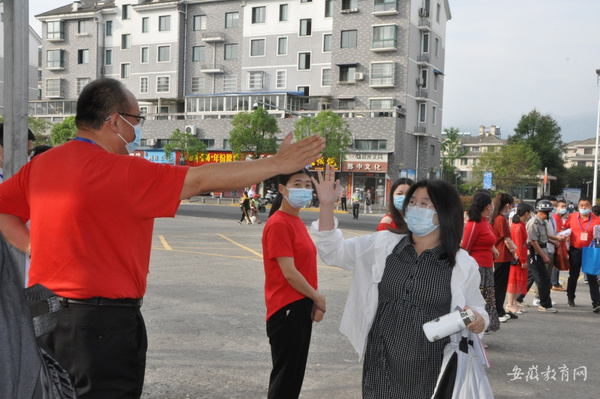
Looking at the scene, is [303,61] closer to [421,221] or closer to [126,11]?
[126,11]

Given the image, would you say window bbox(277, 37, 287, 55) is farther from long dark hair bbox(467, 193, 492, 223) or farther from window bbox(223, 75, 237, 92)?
long dark hair bbox(467, 193, 492, 223)

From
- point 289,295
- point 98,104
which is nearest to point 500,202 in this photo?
point 289,295

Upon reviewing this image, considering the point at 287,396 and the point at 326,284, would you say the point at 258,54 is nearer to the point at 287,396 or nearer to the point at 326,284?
the point at 326,284

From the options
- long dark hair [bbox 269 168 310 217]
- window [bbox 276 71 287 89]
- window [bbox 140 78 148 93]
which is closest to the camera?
long dark hair [bbox 269 168 310 217]

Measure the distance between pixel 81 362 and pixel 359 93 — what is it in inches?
1992

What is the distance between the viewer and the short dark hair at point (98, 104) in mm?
2807

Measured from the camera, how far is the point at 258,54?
56.4 meters

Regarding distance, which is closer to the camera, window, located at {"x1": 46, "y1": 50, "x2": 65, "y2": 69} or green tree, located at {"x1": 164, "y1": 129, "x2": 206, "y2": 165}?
green tree, located at {"x1": 164, "y1": 129, "x2": 206, "y2": 165}

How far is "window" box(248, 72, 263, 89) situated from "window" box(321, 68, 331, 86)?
5.97 m

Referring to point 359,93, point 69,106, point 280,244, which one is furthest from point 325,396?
point 69,106

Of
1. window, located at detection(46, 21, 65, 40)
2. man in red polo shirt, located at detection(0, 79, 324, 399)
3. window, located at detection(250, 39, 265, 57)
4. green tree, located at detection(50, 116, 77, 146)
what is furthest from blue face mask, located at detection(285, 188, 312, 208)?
window, located at detection(46, 21, 65, 40)

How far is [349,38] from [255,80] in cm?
995

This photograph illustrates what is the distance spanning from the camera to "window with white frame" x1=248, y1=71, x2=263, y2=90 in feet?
183

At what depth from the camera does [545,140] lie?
83.2 m
